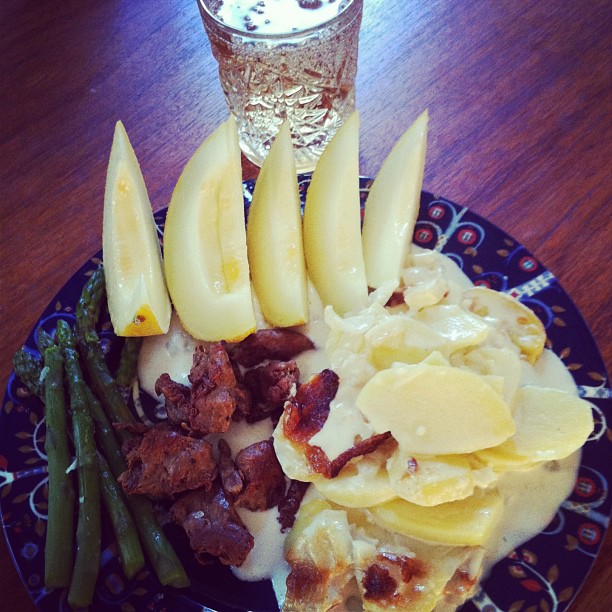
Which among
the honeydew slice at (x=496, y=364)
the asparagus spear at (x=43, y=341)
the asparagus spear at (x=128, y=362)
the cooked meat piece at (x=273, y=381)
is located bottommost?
the honeydew slice at (x=496, y=364)

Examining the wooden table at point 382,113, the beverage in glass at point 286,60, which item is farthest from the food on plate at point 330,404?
the wooden table at point 382,113

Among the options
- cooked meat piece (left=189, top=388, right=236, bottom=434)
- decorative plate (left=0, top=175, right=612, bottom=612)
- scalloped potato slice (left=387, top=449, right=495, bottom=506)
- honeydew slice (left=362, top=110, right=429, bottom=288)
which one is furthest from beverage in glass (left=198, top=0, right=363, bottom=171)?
scalloped potato slice (left=387, top=449, right=495, bottom=506)

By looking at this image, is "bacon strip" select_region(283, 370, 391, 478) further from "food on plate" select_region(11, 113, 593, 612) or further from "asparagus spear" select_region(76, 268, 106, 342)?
"asparagus spear" select_region(76, 268, 106, 342)

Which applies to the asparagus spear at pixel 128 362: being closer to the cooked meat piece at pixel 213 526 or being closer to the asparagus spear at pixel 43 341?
the asparagus spear at pixel 43 341

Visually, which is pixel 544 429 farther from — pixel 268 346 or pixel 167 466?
pixel 167 466

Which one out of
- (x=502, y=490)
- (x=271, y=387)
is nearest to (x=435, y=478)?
(x=502, y=490)

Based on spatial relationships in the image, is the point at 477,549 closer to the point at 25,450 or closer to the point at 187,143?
the point at 25,450

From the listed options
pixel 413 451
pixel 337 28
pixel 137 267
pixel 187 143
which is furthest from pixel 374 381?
pixel 187 143
